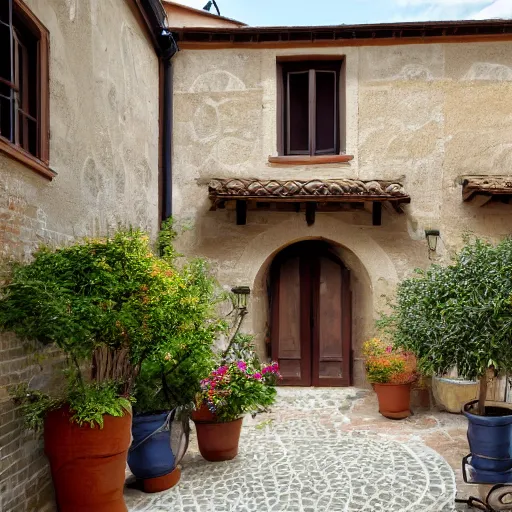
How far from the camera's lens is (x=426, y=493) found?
429 cm

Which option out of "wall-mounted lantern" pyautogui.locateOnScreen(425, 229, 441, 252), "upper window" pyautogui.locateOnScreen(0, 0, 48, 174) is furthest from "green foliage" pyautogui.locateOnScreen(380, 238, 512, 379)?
"upper window" pyautogui.locateOnScreen(0, 0, 48, 174)

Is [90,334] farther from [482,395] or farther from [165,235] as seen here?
[165,235]

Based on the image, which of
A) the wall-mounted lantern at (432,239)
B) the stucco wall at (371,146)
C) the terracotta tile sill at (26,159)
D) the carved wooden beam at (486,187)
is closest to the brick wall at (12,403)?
the terracotta tile sill at (26,159)

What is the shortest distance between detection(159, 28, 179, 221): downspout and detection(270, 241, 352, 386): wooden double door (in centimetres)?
221

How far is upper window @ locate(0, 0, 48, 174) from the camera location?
3.58m

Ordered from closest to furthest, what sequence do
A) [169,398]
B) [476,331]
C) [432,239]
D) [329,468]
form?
[476,331]
[169,398]
[329,468]
[432,239]

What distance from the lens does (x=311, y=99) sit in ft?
25.7

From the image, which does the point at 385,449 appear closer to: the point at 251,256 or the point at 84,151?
the point at 251,256

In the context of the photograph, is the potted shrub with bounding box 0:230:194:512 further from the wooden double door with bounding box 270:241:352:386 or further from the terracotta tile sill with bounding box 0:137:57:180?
the wooden double door with bounding box 270:241:352:386

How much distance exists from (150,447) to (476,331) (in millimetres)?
2904

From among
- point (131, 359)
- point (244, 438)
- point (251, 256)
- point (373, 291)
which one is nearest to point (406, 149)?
point (373, 291)

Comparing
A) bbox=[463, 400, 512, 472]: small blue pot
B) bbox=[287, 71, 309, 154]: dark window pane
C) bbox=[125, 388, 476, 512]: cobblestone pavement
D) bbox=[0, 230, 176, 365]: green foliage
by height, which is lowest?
bbox=[125, 388, 476, 512]: cobblestone pavement

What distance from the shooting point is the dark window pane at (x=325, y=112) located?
794 cm

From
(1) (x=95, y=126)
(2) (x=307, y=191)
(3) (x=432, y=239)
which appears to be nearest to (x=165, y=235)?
(2) (x=307, y=191)
